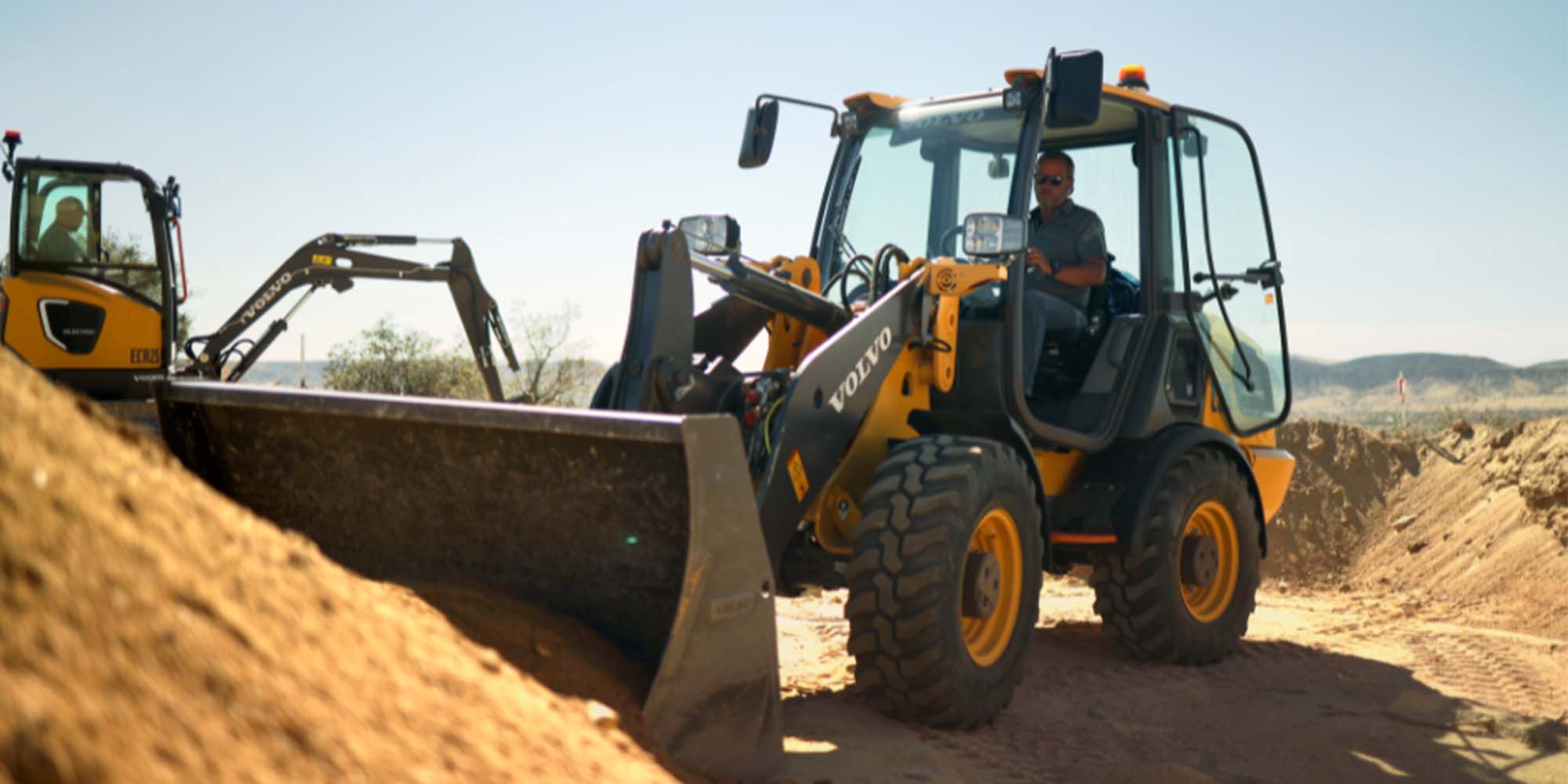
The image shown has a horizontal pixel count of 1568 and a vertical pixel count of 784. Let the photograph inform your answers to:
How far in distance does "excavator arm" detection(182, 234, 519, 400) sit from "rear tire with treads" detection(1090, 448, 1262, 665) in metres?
7.84

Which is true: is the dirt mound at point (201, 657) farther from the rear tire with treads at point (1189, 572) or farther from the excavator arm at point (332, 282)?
the excavator arm at point (332, 282)

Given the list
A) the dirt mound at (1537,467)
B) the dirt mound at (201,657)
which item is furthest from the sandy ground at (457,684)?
the dirt mound at (1537,467)

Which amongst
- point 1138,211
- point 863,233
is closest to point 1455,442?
point 1138,211

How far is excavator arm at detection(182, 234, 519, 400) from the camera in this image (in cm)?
1325

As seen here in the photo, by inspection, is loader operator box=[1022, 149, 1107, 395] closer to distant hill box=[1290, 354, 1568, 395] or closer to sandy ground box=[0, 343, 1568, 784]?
sandy ground box=[0, 343, 1568, 784]

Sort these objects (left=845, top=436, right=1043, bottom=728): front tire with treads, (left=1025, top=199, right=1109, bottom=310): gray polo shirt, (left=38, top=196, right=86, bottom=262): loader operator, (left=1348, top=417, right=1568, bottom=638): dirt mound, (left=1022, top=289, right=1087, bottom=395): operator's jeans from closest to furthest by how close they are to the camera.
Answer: (left=845, top=436, right=1043, bottom=728): front tire with treads
(left=1022, top=289, right=1087, bottom=395): operator's jeans
(left=1025, top=199, right=1109, bottom=310): gray polo shirt
(left=1348, top=417, right=1568, bottom=638): dirt mound
(left=38, top=196, right=86, bottom=262): loader operator

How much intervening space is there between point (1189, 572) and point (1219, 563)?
437 millimetres

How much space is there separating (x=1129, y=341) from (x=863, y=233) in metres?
1.39

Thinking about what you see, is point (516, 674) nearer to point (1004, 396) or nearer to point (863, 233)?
point (1004, 396)

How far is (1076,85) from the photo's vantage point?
5.44 m

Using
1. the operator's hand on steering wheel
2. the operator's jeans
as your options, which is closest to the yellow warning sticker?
the operator's jeans

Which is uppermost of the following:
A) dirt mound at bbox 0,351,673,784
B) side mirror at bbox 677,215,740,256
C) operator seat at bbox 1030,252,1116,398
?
side mirror at bbox 677,215,740,256

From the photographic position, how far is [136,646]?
90.3 inches

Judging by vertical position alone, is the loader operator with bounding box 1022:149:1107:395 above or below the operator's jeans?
above
